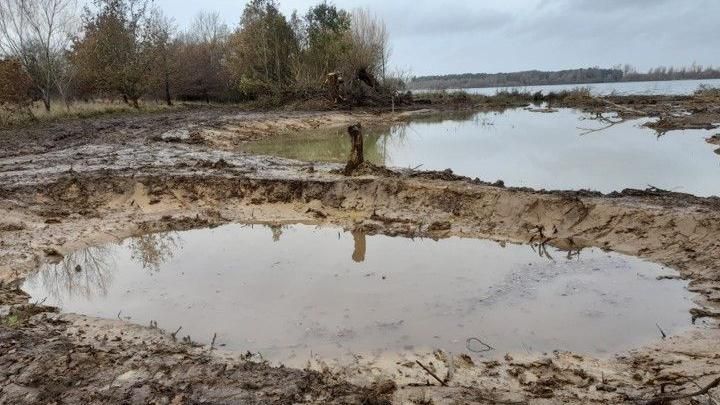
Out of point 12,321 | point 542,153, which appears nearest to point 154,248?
point 12,321

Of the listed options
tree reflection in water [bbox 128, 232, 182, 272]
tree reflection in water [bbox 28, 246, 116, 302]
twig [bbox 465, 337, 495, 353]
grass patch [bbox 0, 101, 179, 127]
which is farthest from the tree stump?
grass patch [bbox 0, 101, 179, 127]

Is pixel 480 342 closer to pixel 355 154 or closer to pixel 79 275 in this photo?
pixel 79 275

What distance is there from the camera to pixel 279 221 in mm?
8406

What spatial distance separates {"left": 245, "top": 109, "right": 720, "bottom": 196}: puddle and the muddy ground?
7.90 feet

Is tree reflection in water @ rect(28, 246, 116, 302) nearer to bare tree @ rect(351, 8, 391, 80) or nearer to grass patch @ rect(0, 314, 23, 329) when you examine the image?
grass patch @ rect(0, 314, 23, 329)

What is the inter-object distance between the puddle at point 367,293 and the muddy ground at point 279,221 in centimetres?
28

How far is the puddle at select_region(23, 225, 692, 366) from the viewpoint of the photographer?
4.73m

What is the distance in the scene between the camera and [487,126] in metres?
22.0

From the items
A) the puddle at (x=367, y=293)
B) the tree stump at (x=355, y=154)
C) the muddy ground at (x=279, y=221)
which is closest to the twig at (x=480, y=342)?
the puddle at (x=367, y=293)

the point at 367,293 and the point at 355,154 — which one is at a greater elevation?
the point at 355,154

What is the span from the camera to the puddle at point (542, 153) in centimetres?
1059

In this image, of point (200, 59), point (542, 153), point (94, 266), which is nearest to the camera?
point (94, 266)

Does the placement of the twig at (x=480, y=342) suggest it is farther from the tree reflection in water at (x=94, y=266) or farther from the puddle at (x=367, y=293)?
the tree reflection in water at (x=94, y=266)

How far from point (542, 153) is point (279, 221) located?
877cm
